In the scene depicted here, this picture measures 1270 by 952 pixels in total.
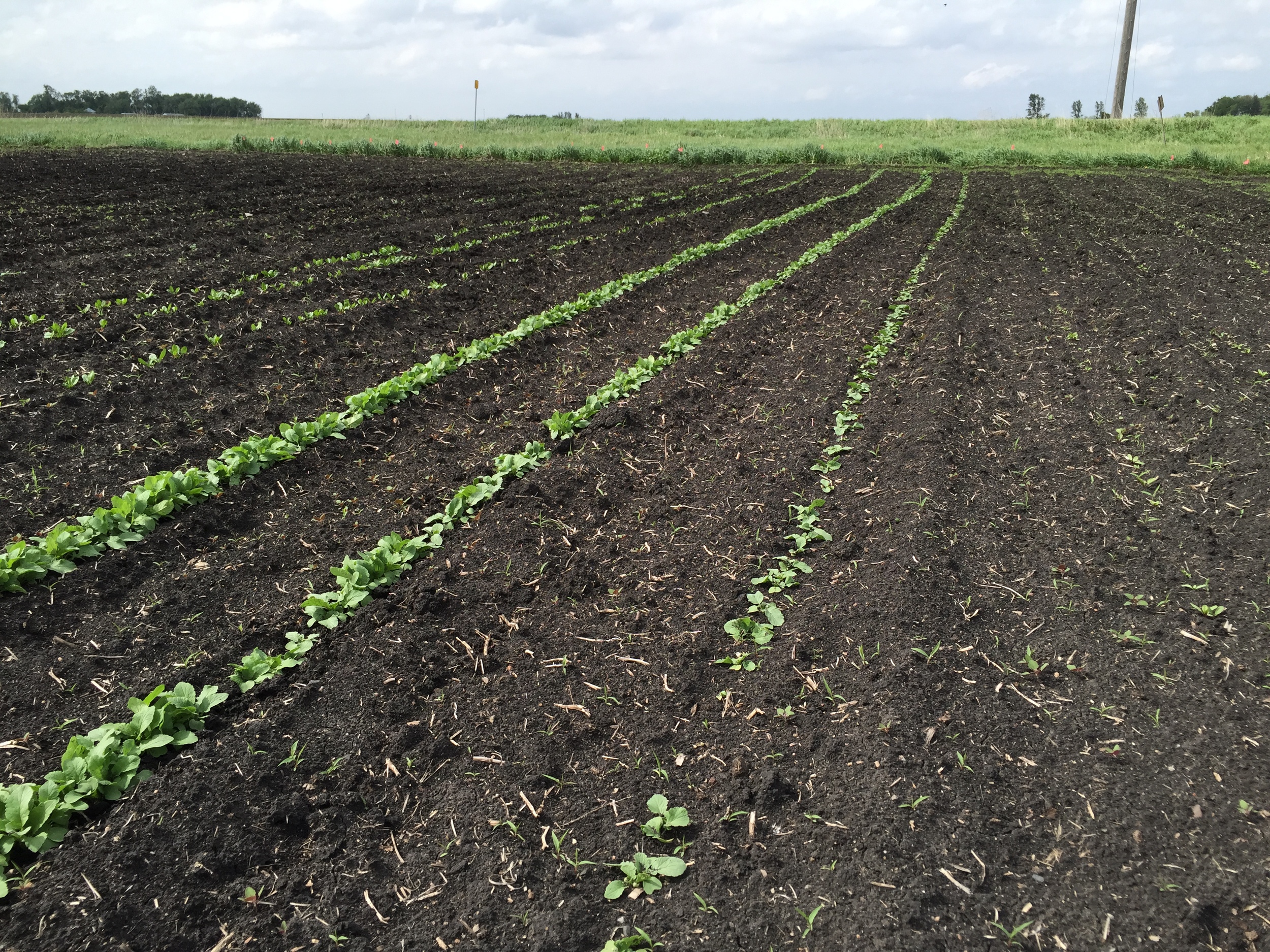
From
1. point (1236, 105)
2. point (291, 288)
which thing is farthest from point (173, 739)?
point (1236, 105)

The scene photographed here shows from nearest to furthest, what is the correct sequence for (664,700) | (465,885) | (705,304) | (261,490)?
(465,885) → (664,700) → (261,490) → (705,304)

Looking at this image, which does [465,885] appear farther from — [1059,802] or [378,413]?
[378,413]

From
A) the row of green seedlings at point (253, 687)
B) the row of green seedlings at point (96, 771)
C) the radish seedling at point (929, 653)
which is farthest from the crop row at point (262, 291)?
the radish seedling at point (929, 653)

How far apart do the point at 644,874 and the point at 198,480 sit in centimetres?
400

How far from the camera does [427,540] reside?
15.6ft

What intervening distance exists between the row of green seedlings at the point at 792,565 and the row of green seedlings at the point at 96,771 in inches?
94.6

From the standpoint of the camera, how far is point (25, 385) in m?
6.40

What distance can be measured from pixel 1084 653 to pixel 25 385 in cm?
792

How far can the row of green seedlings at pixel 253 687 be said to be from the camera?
2.73m

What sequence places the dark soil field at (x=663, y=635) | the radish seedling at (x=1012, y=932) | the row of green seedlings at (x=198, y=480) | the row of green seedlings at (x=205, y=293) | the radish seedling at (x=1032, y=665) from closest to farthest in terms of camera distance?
1. the radish seedling at (x=1012, y=932)
2. the dark soil field at (x=663, y=635)
3. the radish seedling at (x=1032, y=665)
4. the row of green seedlings at (x=198, y=480)
5. the row of green seedlings at (x=205, y=293)

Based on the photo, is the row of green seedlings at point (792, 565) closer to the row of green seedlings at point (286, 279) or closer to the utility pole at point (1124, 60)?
the row of green seedlings at point (286, 279)

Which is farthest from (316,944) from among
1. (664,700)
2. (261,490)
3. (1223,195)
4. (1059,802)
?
(1223,195)

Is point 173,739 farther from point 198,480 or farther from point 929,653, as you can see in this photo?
point 929,653

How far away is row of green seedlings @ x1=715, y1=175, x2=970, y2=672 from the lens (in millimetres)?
3850
